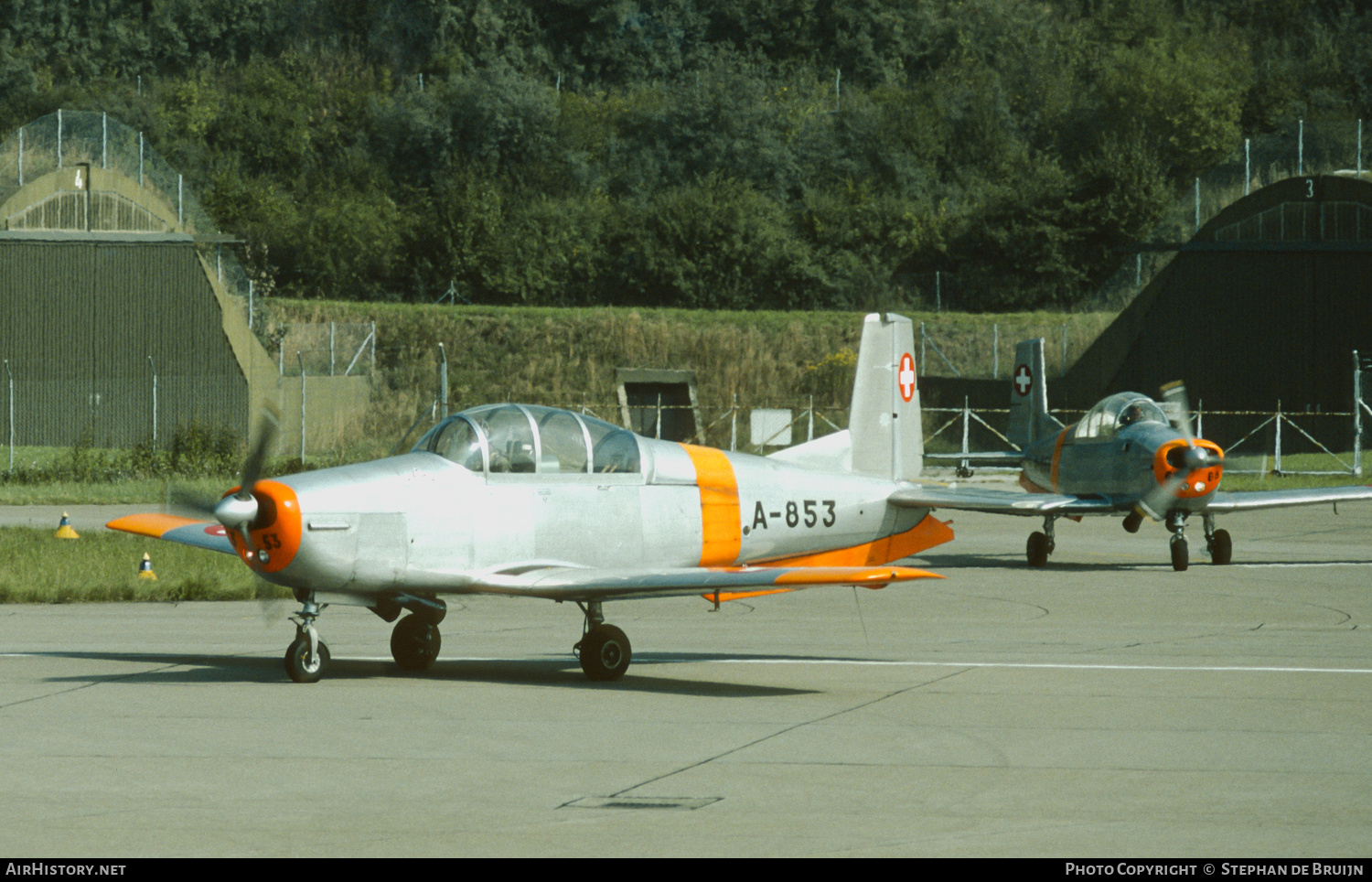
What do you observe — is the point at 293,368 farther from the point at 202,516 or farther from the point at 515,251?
the point at 202,516

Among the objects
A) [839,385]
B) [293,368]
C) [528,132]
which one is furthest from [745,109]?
[293,368]

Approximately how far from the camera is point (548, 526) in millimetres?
11695

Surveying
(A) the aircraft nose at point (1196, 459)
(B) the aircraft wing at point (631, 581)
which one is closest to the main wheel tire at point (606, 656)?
(B) the aircraft wing at point (631, 581)

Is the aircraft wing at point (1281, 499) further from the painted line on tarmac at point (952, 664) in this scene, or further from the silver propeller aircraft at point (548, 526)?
the painted line on tarmac at point (952, 664)

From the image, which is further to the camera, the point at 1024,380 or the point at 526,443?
the point at 1024,380

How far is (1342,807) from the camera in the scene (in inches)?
280

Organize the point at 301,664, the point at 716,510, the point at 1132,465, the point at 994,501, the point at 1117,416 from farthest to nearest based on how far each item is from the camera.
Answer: the point at 1117,416, the point at 1132,465, the point at 994,501, the point at 716,510, the point at 301,664

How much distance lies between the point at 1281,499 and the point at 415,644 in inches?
550

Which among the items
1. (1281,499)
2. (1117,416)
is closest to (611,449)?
(1117,416)

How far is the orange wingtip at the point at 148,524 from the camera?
1311cm

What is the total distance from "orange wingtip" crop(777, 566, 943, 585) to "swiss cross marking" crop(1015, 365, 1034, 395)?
15481mm

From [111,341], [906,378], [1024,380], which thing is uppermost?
[111,341]

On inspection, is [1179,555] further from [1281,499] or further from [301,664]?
[301,664]

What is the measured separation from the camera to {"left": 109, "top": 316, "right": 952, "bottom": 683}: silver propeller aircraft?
35.2 ft
